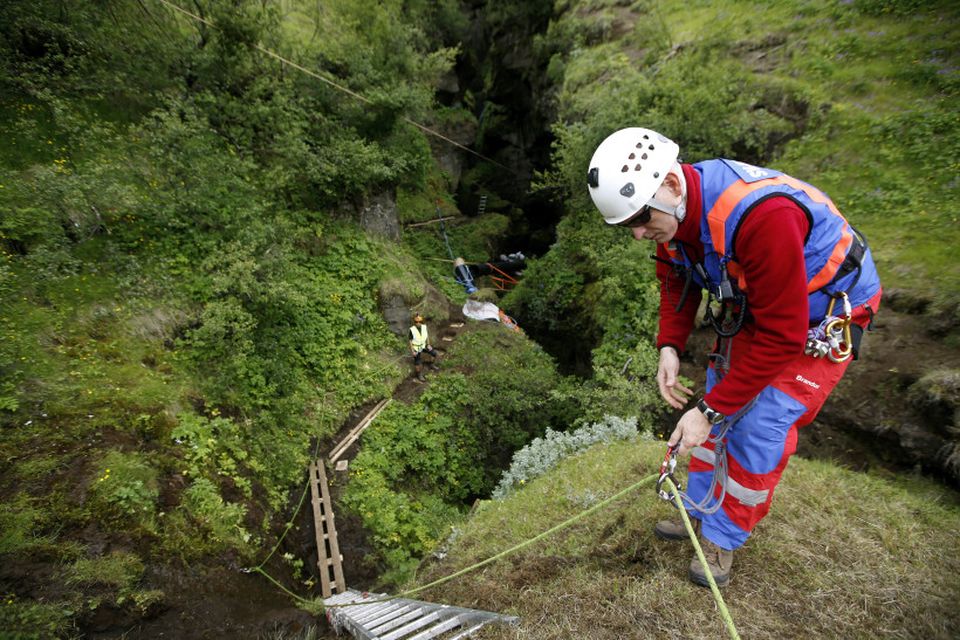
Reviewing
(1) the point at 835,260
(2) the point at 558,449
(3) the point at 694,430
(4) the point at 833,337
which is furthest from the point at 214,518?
(1) the point at 835,260

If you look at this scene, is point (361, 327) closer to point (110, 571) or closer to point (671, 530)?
point (110, 571)

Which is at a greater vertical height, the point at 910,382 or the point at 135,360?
the point at 910,382

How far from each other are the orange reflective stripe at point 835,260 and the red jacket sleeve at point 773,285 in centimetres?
29

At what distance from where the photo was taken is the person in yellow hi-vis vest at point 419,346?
33.9 ft

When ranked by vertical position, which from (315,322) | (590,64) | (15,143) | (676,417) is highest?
(590,64)

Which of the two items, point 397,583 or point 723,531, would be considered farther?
→ point 397,583

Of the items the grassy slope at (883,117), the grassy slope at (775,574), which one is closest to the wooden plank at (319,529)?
the grassy slope at (775,574)

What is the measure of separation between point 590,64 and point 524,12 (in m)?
7.44

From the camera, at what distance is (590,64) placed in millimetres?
14391

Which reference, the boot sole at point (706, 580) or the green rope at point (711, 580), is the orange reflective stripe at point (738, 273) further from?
the boot sole at point (706, 580)

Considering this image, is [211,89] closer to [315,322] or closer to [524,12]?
[315,322]

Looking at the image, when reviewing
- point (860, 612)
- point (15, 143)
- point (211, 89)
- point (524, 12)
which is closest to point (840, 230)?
point (860, 612)

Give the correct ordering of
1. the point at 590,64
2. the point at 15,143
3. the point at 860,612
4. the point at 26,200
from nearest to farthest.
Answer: the point at 860,612
the point at 26,200
the point at 15,143
the point at 590,64

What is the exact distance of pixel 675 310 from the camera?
9.84ft
